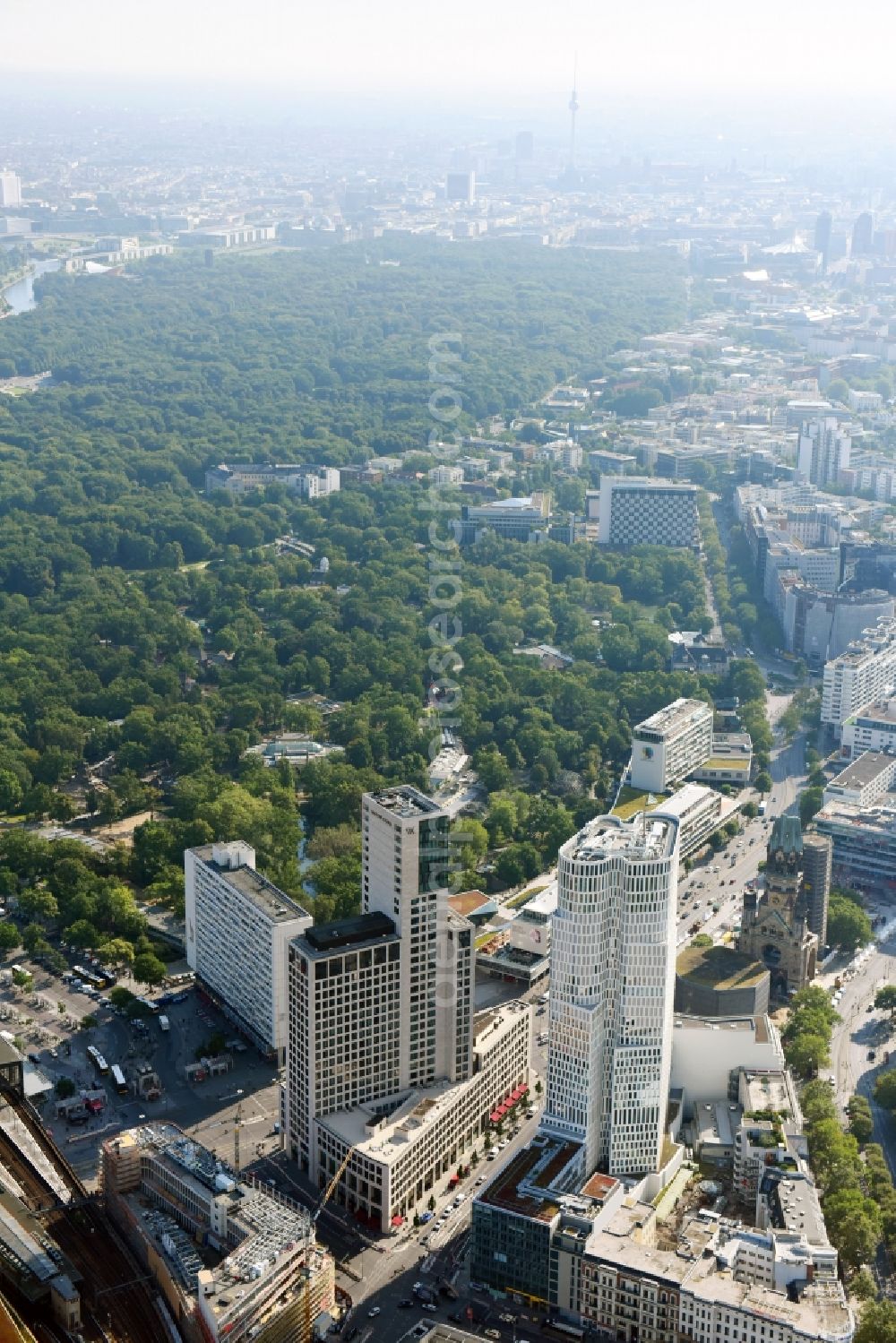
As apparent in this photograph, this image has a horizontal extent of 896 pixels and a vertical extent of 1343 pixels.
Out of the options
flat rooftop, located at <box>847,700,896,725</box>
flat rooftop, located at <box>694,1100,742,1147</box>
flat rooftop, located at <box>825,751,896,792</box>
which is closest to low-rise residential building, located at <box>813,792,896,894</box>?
flat rooftop, located at <box>825,751,896,792</box>

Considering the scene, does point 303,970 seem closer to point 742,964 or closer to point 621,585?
point 742,964

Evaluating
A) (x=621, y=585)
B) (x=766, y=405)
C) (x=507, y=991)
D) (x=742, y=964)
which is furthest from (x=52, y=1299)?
(x=766, y=405)

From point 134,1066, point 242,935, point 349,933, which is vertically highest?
point 349,933

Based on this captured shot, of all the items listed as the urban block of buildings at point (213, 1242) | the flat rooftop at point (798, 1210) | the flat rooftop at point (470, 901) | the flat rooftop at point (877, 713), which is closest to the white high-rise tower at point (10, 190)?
the flat rooftop at point (877, 713)

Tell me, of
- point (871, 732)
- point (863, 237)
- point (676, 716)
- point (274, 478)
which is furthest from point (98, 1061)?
point (863, 237)

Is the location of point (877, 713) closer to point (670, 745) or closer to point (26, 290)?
point (670, 745)
